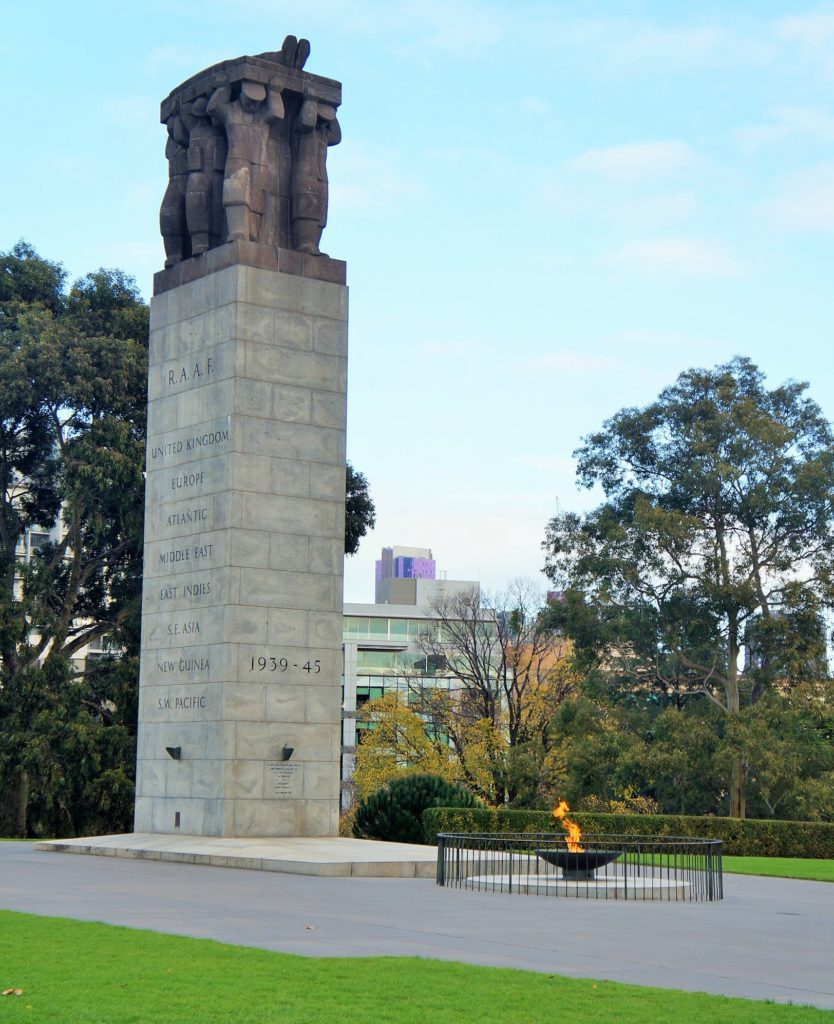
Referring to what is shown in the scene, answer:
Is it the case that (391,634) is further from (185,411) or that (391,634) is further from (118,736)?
(185,411)

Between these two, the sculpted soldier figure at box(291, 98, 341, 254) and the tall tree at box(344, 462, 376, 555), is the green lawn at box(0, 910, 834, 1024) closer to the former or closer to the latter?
the sculpted soldier figure at box(291, 98, 341, 254)

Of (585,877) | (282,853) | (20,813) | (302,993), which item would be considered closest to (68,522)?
(20,813)

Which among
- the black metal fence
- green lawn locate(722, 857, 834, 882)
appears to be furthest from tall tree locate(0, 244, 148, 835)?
the black metal fence

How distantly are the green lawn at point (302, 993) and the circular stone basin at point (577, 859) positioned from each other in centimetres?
943

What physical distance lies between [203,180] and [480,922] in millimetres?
21581

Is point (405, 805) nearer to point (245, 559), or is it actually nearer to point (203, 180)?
point (245, 559)

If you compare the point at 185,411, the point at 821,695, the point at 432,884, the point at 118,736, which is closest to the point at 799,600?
the point at 821,695

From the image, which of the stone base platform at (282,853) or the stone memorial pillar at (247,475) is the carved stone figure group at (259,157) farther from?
the stone base platform at (282,853)

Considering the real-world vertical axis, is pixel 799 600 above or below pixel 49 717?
above

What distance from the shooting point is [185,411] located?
33500 millimetres

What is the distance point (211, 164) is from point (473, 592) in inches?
1800

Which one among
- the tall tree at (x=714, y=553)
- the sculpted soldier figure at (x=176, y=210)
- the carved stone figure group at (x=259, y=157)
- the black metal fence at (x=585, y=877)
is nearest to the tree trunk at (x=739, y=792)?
the tall tree at (x=714, y=553)

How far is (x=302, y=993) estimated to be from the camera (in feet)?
36.4

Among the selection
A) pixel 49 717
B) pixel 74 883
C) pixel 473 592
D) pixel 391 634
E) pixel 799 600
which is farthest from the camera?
pixel 391 634
